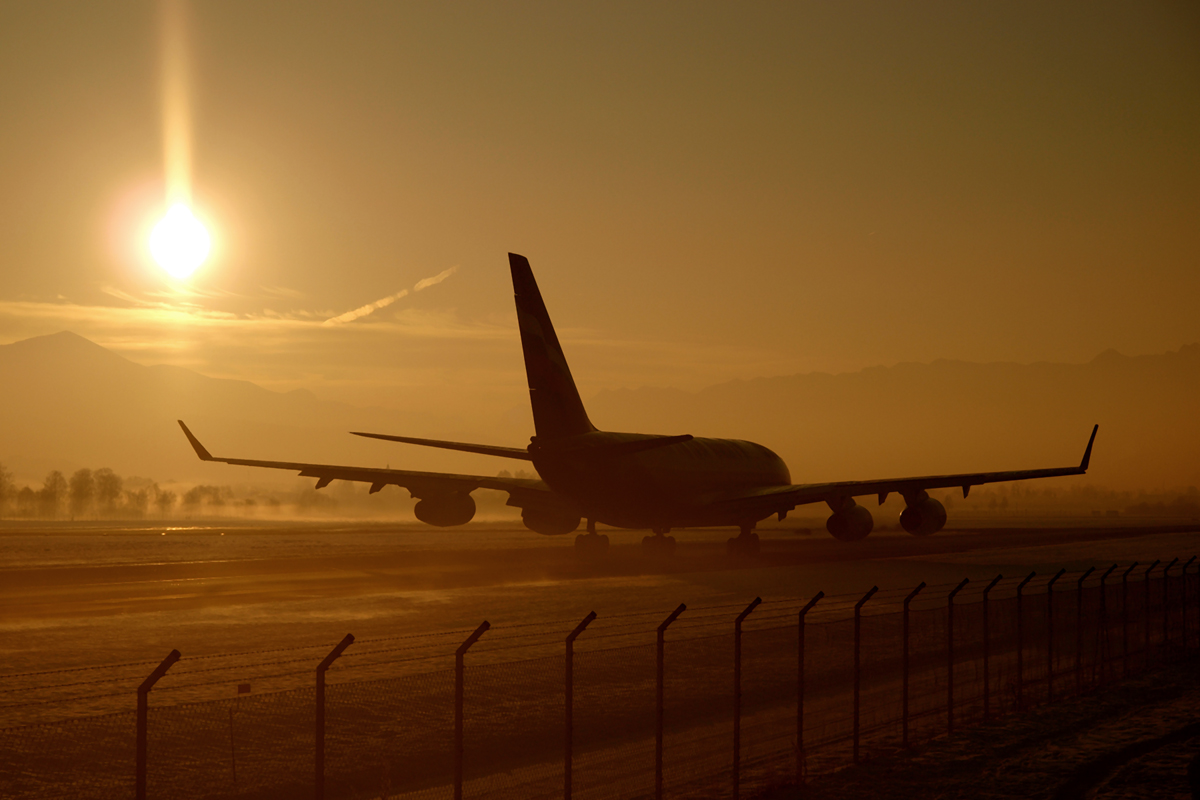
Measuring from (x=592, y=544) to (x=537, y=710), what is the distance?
26.9 metres

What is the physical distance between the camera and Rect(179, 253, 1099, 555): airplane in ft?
110

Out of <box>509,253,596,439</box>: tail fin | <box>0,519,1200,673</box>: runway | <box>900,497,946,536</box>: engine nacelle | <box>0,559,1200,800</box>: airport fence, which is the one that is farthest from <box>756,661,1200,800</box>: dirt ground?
<box>900,497,946,536</box>: engine nacelle

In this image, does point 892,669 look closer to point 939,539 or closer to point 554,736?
point 554,736

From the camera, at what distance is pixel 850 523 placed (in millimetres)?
41062

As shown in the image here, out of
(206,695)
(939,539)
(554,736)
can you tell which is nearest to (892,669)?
(554,736)

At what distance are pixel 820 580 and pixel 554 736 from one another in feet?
66.6

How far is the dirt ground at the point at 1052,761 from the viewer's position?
39.3 feet

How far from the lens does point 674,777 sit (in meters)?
12.5

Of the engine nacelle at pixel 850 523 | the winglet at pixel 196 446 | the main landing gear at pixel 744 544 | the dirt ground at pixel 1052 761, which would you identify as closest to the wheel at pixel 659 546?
the main landing gear at pixel 744 544

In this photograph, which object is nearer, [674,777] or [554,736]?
[674,777]

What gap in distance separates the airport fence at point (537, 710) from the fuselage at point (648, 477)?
10.6 m

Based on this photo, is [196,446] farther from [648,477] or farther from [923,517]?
[923,517]

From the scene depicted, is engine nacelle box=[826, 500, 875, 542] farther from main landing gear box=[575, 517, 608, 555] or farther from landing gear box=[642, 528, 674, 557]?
main landing gear box=[575, 517, 608, 555]

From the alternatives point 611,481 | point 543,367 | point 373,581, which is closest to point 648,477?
point 611,481
